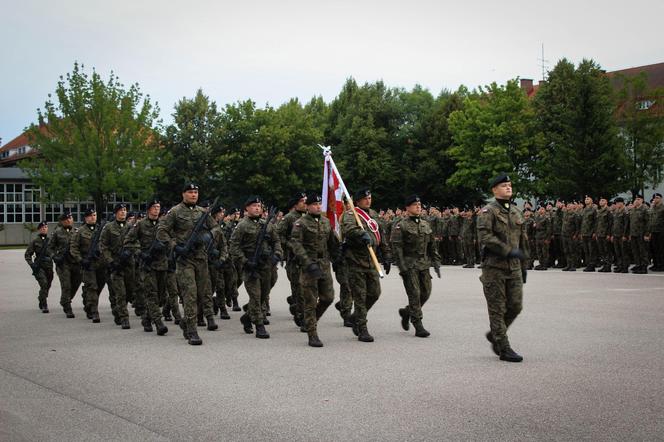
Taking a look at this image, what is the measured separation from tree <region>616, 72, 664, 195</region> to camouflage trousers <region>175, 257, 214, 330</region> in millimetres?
37673

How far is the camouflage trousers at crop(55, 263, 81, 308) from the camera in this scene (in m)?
14.7

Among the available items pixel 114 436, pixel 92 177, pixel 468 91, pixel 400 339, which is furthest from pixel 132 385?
pixel 468 91

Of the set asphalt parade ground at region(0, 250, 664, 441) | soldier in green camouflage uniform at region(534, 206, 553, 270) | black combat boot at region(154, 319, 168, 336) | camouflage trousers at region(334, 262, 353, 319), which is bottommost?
asphalt parade ground at region(0, 250, 664, 441)

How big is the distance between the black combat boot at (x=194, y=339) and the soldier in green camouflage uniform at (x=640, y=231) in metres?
14.9

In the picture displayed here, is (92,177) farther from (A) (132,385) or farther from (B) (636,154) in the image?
(A) (132,385)

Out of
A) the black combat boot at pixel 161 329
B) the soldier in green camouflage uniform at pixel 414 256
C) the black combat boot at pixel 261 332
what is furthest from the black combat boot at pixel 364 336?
the black combat boot at pixel 161 329

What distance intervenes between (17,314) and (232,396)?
937 cm

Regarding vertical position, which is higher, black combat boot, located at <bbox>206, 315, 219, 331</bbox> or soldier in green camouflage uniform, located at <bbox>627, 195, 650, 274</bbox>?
soldier in green camouflage uniform, located at <bbox>627, 195, 650, 274</bbox>

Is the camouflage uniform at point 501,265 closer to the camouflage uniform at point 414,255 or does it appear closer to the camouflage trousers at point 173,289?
the camouflage uniform at point 414,255

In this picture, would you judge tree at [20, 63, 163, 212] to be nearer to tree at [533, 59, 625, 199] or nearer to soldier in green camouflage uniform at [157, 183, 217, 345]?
tree at [533, 59, 625, 199]

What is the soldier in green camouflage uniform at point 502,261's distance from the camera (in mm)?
8906

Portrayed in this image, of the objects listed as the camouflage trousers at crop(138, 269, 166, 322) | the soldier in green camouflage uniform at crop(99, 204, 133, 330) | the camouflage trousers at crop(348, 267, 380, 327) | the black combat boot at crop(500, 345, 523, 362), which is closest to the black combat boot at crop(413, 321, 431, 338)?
the camouflage trousers at crop(348, 267, 380, 327)

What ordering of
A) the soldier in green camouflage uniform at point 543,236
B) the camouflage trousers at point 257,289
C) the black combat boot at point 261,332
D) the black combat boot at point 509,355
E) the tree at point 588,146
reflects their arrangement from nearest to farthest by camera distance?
the black combat boot at point 509,355 < the black combat boot at point 261,332 < the camouflage trousers at point 257,289 < the soldier in green camouflage uniform at point 543,236 < the tree at point 588,146

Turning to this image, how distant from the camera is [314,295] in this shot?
10734mm
